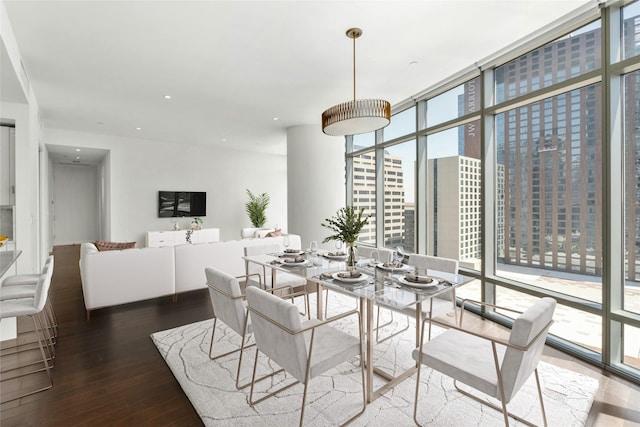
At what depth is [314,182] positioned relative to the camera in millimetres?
6336

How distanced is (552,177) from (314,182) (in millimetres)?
4040

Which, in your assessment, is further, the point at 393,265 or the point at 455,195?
the point at 455,195

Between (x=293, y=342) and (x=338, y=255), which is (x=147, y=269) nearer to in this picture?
(x=338, y=255)

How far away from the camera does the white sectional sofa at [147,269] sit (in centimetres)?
371

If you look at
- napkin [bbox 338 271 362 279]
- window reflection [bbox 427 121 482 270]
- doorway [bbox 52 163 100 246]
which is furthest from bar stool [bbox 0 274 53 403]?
doorway [bbox 52 163 100 246]

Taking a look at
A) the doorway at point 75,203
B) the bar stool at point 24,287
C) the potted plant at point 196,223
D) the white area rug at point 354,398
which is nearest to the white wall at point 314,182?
the potted plant at point 196,223

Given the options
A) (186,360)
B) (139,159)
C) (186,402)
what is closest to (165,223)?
(139,159)

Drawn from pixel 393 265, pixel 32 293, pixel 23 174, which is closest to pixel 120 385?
pixel 32 293

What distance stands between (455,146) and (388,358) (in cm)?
303

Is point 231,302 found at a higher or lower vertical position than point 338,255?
lower

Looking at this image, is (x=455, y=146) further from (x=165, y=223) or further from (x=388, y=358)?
(x=165, y=223)

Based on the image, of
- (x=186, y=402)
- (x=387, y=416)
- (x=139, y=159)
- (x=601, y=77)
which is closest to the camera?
(x=387, y=416)

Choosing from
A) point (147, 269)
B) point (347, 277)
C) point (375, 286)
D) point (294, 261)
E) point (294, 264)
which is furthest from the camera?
point (147, 269)

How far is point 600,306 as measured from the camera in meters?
2.70
